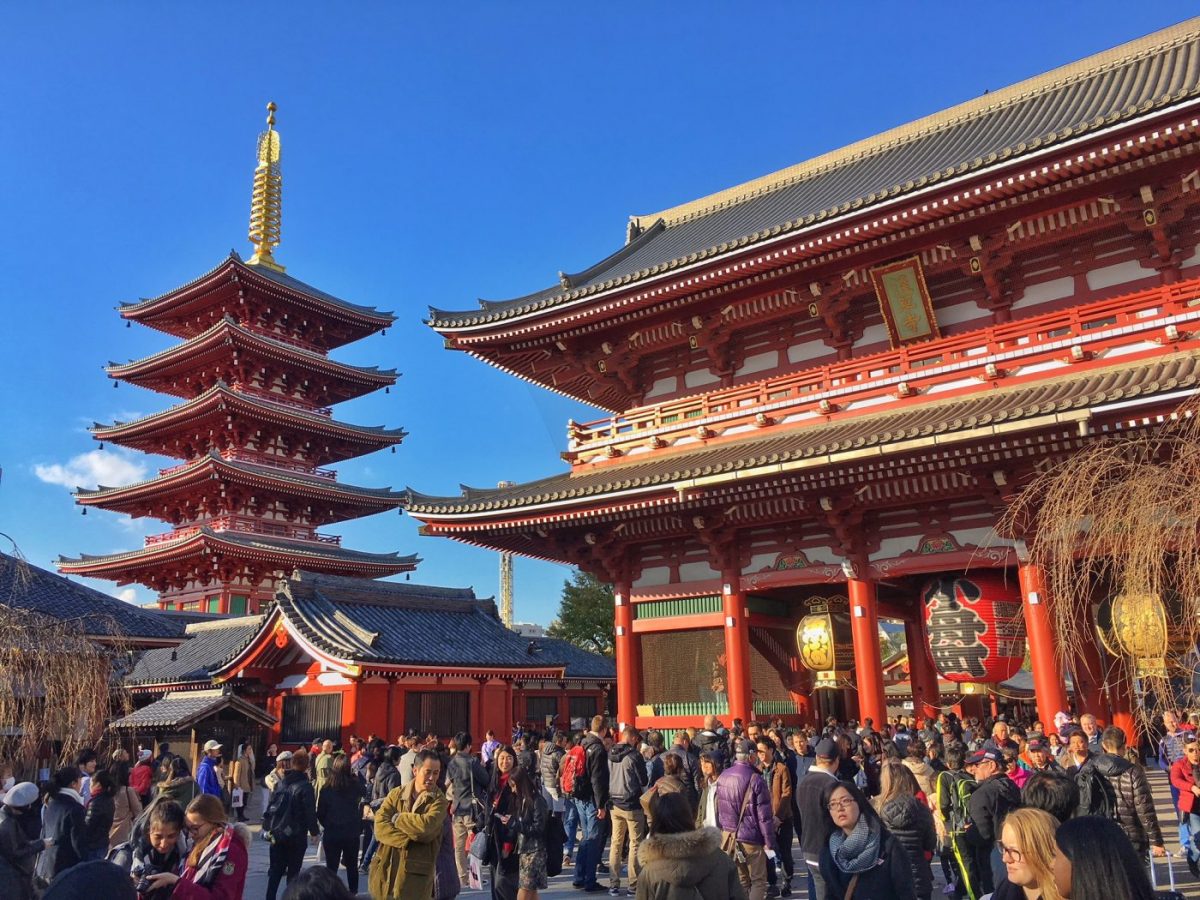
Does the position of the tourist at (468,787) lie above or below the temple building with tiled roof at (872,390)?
below

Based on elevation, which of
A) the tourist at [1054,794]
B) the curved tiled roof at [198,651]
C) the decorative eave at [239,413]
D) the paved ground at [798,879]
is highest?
the decorative eave at [239,413]

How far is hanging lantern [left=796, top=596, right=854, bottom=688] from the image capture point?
16125mm

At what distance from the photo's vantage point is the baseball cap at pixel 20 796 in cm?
617

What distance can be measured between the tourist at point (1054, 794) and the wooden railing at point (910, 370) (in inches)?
380

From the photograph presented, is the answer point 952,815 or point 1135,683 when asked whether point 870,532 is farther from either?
point 952,815

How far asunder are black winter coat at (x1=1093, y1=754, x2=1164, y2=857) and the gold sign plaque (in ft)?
31.3

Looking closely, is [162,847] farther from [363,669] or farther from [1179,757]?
[363,669]

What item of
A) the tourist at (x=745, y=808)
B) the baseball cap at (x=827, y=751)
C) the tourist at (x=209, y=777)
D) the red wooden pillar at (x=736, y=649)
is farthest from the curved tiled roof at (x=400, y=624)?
the baseball cap at (x=827, y=751)

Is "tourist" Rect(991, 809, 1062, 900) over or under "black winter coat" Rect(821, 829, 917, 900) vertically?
over

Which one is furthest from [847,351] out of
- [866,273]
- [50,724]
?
[50,724]

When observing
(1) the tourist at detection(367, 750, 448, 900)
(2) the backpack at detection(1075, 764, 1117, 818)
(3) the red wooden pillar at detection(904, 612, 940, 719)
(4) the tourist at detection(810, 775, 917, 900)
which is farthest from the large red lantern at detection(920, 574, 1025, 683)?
(1) the tourist at detection(367, 750, 448, 900)

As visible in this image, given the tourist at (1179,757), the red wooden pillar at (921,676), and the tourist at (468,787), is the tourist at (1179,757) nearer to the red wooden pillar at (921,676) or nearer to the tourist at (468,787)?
the tourist at (468,787)

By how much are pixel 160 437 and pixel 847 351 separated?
35.6 metres

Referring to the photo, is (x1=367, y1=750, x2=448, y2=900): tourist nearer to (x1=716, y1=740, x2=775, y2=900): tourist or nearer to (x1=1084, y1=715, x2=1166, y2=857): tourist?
(x1=716, y1=740, x2=775, y2=900): tourist
